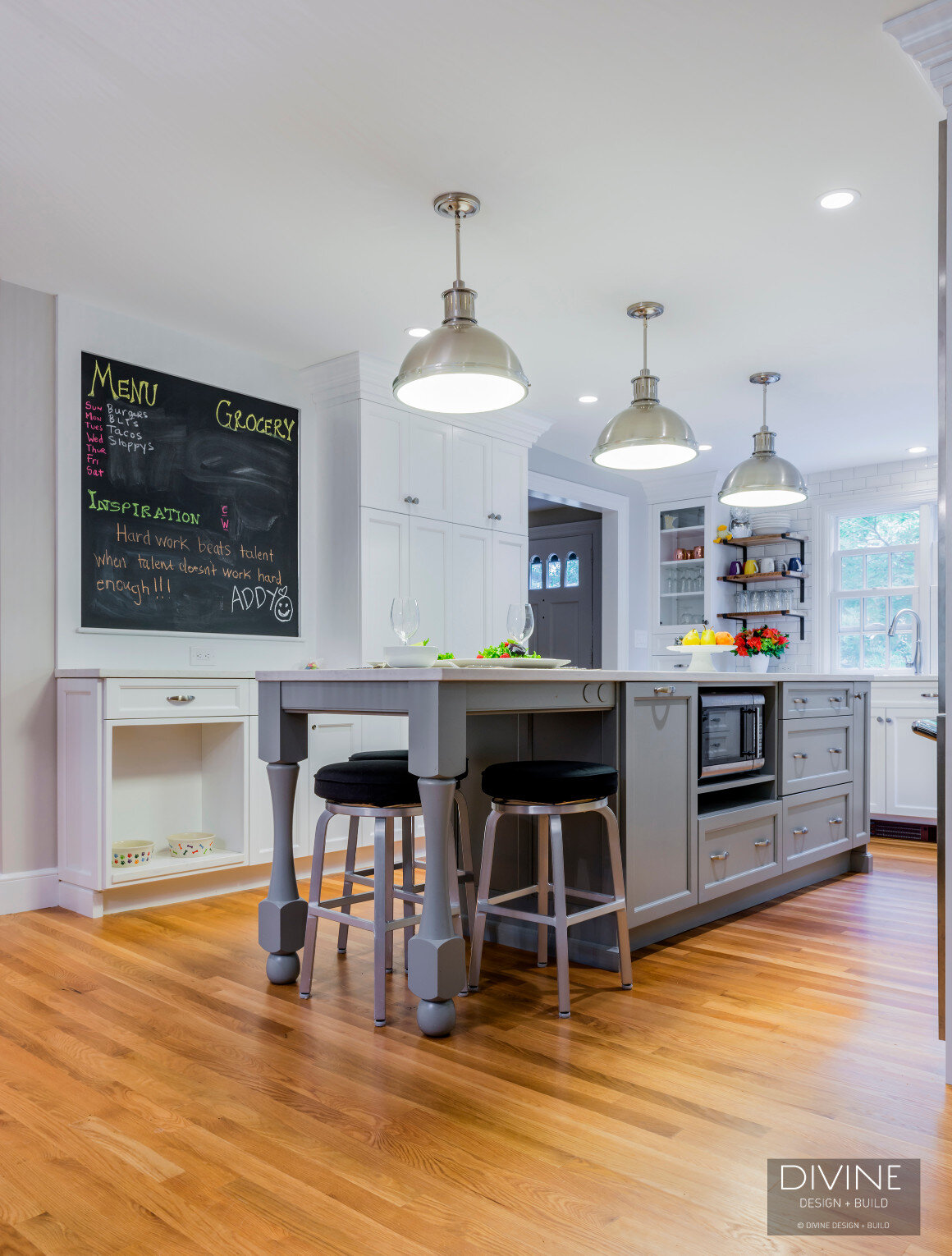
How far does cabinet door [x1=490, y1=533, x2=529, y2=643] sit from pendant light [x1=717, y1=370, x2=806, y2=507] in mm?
1363

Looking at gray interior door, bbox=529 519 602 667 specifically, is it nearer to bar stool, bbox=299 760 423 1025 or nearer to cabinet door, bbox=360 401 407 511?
cabinet door, bbox=360 401 407 511

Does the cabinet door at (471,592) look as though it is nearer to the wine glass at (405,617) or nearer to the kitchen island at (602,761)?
the kitchen island at (602,761)

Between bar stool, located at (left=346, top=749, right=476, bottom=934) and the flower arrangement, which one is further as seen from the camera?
the flower arrangement

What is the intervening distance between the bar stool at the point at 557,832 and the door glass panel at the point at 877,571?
4.78 metres

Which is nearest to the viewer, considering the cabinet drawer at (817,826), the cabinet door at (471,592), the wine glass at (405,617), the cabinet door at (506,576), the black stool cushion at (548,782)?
the black stool cushion at (548,782)

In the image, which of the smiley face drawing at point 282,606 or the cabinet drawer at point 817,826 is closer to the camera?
the cabinet drawer at point 817,826

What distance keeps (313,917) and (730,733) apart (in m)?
1.67

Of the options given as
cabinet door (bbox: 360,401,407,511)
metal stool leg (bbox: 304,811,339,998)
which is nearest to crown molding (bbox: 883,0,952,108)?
metal stool leg (bbox: 304,811,339,998)

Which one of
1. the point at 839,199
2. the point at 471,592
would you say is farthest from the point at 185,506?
the point at 839,199

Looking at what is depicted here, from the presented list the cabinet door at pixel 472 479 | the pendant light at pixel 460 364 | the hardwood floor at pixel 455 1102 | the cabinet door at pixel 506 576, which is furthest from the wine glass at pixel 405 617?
the cabinet door at pixel 506 576

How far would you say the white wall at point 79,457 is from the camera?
3672 millimetres

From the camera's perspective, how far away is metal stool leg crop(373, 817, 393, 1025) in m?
2.24

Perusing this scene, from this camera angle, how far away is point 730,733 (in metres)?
3.29

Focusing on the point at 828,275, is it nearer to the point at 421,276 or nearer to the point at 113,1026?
the point at 421,276
